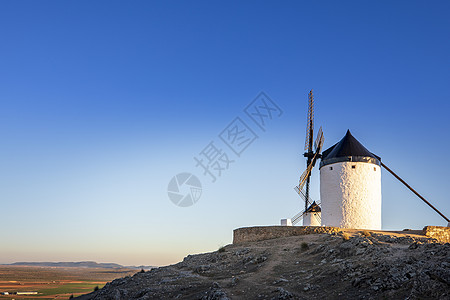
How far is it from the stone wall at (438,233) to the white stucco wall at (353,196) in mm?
3865

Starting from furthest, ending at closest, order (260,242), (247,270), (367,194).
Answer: (367,194), (260,242), (247,270)

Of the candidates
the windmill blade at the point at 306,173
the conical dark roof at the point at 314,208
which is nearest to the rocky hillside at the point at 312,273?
the windmill blade at the point at 306,173

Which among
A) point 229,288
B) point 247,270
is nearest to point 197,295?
point 229,288

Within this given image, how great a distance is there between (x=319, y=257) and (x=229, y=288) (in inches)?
186

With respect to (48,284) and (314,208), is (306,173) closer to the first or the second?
(314,208)

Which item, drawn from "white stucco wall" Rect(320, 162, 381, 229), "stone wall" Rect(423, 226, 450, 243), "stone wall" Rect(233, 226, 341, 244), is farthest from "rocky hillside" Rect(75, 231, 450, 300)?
"white stucco wall" Rect(320, 162, 381, 229)

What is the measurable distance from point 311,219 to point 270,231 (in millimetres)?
16229

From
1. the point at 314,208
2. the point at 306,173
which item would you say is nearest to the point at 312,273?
the point at 306,173

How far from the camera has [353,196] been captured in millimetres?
27062

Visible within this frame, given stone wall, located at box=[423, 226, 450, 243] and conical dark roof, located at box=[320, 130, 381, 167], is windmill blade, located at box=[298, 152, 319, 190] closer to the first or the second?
conical dark roof, located at box=[320, 130, 381, 167]

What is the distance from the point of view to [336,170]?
1097 inches

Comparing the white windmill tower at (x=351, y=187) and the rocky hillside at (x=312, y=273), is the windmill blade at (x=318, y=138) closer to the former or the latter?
the white windmill tower at (x=351, y=187)

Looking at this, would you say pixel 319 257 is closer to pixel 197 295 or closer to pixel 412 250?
pixel 412 250

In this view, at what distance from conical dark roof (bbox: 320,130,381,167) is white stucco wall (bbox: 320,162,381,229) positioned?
0.35m
